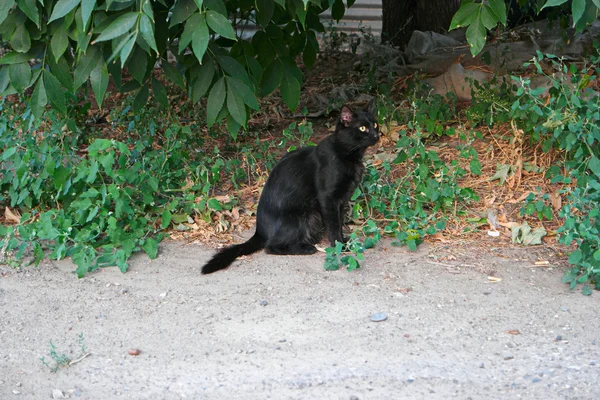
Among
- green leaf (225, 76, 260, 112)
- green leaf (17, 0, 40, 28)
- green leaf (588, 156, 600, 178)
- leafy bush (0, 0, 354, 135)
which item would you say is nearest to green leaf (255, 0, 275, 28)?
leafy bush (0, 0, 354, 135)

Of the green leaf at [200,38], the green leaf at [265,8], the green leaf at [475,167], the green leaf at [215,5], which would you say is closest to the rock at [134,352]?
the green leaf at [200,38]

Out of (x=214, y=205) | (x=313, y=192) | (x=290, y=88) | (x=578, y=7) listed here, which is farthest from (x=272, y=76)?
(x=578, y=7)

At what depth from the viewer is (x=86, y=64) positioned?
382 cm

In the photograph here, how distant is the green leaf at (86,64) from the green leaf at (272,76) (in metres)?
1.29

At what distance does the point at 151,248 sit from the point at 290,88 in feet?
4.42

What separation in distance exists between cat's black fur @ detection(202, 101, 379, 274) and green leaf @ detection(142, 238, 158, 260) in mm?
534

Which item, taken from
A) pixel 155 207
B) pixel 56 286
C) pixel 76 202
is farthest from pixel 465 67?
pixel 56 286

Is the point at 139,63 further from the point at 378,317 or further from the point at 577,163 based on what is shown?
the point at 577,163

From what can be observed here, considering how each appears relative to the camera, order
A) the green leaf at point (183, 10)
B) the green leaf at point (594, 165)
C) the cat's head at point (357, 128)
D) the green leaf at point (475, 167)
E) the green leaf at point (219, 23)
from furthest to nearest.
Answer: the green leaf at point (475, 167)
the cat's head at point (357, 128)
the green leaf at point (594, 165)
the green leaf at point (183, 10)
the green leaf at point (219, 23)

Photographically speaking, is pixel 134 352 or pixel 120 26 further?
pixel 134 352

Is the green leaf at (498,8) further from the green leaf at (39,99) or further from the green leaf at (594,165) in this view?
the green leaf at (39,99)

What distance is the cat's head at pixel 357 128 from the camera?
189 inches

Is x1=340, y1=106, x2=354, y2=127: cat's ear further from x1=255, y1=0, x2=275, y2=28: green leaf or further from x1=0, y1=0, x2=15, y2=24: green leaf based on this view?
x1=0, y1=0, x2=15, y2=24: green leaf

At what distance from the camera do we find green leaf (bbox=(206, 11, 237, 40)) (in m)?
3.41
